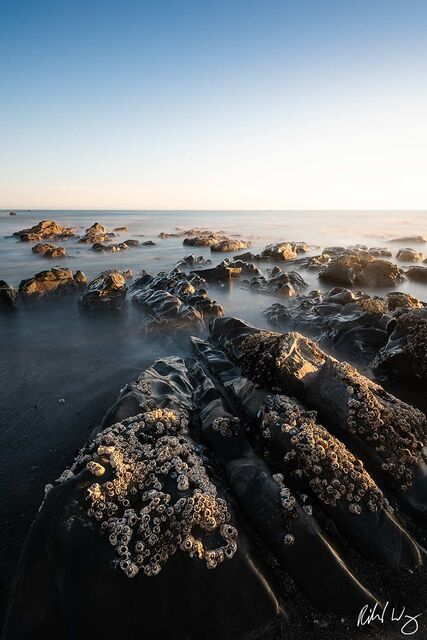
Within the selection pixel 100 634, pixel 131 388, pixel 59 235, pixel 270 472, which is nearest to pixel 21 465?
pixel 131 388

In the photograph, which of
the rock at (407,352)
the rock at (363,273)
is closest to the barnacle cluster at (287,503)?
the rock at (407,352)

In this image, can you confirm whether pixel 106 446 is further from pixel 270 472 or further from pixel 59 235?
pixel 59 235

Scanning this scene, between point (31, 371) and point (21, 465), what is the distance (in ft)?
13.3

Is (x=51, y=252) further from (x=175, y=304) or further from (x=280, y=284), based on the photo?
(x=280, y=284)

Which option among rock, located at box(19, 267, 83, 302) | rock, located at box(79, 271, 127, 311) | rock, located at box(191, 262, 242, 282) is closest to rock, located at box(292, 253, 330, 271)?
rock, located at box(191, 262, 242, 282)

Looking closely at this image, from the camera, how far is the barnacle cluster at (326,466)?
15.1 ft

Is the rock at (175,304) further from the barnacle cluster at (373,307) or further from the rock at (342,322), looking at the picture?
the barnacle cluster at (373,307)

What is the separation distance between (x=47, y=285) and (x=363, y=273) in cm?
1755

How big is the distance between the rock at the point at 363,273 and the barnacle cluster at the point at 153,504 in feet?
58.9

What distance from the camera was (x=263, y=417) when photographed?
227 inches

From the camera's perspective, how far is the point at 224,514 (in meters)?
4.27

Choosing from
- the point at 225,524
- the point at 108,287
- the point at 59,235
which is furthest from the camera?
the point at 59,235

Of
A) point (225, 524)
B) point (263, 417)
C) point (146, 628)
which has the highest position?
point (263, 417)
